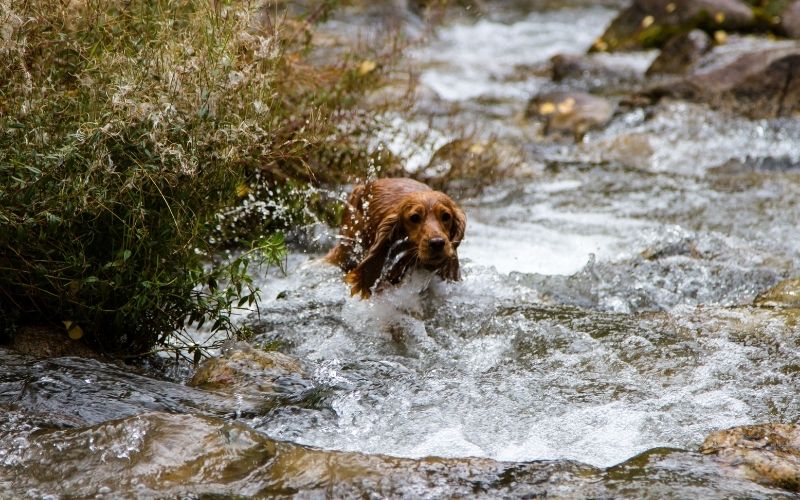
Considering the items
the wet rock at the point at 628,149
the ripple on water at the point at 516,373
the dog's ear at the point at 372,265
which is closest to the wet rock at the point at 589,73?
the wet rock at the point at 628,149

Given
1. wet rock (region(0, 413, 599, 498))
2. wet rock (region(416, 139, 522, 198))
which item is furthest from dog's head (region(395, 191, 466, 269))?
wet rock (region(416, 139, 522, 198))

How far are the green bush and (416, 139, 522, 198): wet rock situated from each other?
3.23 m

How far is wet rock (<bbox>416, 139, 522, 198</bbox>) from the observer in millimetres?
7875

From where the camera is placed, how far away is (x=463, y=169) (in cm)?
822

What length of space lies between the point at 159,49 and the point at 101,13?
0.53m

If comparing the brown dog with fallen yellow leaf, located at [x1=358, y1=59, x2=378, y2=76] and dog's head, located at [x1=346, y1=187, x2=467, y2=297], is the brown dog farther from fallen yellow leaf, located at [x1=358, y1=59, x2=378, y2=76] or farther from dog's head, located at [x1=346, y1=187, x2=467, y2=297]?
fallen yellow leaf, located at [x1=358, y1=59, x2=378, y2=76]

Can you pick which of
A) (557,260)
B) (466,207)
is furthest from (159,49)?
(466,207)

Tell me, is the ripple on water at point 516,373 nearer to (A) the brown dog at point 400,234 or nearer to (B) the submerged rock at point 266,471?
(A) the brown dog at point 400,234

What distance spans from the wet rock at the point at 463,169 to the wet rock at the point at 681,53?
5.47 m

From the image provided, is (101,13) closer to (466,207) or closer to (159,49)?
(159,49)

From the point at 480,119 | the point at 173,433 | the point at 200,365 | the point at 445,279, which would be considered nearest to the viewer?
the point at 173,433

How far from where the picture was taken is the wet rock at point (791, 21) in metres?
14.5

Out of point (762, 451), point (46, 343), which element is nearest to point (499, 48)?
point (46, 343)

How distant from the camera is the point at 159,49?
4.21 meters
